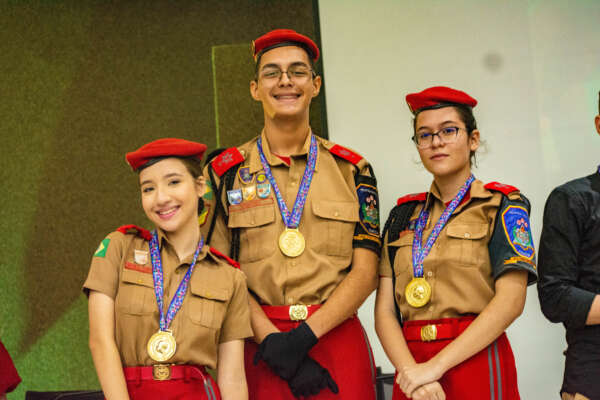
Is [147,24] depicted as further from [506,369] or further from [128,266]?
[506,369]

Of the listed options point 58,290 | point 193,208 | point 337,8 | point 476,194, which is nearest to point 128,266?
point 193,208

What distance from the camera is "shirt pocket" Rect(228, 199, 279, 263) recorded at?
7.15 feet

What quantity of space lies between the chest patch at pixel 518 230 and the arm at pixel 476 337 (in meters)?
0.09

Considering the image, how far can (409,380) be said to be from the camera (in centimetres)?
186

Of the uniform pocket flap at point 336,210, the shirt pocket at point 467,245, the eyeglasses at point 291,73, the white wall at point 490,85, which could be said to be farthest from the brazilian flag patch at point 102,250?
the white wall at point 490,85

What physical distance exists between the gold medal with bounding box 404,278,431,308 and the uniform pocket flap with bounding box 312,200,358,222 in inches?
13.0

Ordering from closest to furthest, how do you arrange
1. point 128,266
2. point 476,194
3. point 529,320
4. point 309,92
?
point 128,266
point 476,194
point 309,92
point 529,320

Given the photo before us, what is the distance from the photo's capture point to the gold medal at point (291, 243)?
2.14 m

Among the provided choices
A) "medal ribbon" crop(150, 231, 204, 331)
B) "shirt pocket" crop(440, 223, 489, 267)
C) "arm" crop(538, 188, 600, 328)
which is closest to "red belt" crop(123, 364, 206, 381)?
"medal ribbon" crop(150, 231, 204, 331)

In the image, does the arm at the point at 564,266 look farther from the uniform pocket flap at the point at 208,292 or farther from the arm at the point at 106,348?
the arm at the point at 106,348

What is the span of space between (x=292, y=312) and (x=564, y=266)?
864 mm

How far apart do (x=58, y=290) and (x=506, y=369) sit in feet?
10.4

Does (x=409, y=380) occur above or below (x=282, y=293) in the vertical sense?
below

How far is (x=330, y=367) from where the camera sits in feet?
6.79
